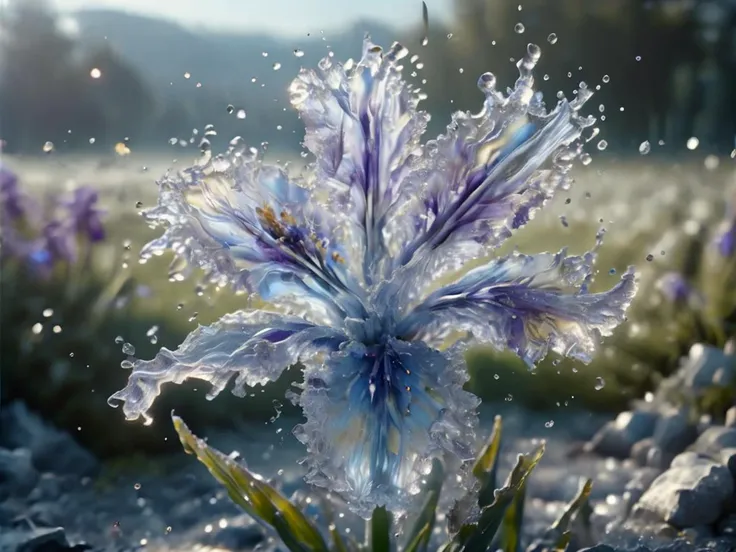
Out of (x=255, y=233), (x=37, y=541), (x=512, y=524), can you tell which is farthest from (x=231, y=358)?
(x=37, y=541)

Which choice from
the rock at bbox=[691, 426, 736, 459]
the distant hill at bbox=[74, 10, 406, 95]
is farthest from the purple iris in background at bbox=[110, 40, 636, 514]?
the rock at bbox=[691, 426, 736, 459]

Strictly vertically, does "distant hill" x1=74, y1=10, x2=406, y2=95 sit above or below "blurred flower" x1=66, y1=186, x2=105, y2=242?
above

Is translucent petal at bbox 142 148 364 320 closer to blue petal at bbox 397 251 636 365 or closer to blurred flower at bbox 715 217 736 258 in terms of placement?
blue petal at bbox 397 251 636 365

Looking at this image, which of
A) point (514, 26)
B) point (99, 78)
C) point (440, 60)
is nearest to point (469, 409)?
point (440, 60)

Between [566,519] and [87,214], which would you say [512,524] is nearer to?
[566,519]

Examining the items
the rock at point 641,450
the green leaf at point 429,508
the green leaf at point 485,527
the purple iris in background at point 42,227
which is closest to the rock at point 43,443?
the purple iris in background at point 42,227

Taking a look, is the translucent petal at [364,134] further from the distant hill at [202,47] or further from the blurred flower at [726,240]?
the blurred flower at [726,240]
